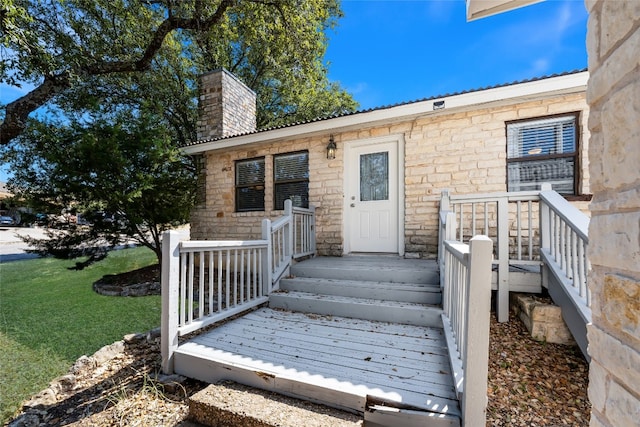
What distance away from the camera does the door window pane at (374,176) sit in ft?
16.9

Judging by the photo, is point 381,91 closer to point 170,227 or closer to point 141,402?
point 170,227

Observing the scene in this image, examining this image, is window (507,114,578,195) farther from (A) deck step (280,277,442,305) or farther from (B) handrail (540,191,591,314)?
(A) deck step (280,277,442,305)

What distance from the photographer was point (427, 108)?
4.43 meters

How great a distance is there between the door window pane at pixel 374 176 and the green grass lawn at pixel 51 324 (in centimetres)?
404

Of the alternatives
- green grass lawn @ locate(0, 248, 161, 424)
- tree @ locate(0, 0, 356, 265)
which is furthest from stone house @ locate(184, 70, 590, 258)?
green grass lawn @ locate(0, 248, 161, 424)

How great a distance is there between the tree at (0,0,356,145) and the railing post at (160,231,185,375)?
533 centimetres

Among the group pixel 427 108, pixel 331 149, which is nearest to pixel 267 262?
pixel 331 149

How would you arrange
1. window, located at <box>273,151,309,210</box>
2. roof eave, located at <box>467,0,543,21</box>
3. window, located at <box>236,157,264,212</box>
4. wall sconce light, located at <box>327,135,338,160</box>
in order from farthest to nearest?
1. window, located at <box>236,157,264,212</box>
2. window, located at <box>273,151,309,210</box>
3. wall sconce light, located at <box>327,135,338,160</box>
4. roof eave, located at <box>467,0,543,21</box>

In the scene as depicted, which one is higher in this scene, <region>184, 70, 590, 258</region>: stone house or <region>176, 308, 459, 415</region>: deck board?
<region>184, 70, 590, 258</region>: stone house

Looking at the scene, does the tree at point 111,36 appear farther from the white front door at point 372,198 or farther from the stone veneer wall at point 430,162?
the white front door at point 372,198

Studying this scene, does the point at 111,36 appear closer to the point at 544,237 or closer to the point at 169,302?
the point at 169,302

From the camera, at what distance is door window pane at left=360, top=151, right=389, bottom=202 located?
16.9ft

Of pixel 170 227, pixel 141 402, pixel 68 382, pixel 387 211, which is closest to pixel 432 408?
pixel 141 402

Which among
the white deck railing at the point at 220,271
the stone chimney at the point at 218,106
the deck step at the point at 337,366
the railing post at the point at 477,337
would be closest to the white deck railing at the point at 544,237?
the railing post at the point at 477,337
